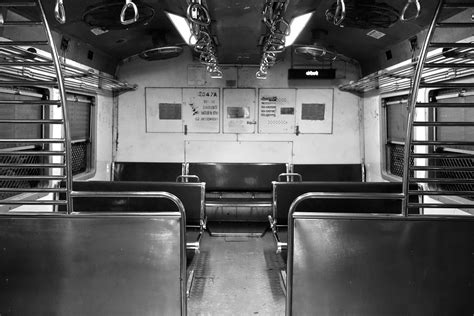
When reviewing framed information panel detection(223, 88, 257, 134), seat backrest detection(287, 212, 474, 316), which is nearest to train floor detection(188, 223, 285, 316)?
seat backrest detection(287, 212, 474, 316)

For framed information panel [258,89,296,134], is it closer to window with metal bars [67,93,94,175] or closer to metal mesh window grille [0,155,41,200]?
window with metal bars [67,93,94,175]

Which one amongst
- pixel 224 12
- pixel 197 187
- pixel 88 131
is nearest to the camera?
pixel 224 12

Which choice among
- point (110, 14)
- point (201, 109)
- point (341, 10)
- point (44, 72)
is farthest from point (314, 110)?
point (341, 10)

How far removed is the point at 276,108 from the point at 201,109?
1.21m

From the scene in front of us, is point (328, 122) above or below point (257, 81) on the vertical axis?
below

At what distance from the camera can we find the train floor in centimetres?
318

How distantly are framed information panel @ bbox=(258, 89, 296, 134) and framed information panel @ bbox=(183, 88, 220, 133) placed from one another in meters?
0.71

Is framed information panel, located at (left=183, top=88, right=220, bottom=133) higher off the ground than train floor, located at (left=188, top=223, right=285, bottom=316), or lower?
higher

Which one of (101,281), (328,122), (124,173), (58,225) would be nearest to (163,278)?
(101,281)

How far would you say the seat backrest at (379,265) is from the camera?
84.4 inches

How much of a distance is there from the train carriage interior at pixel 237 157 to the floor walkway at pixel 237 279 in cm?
2

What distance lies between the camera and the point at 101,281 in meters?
2.18

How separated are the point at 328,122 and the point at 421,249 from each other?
4.12 m

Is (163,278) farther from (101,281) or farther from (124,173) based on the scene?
(124,173)
